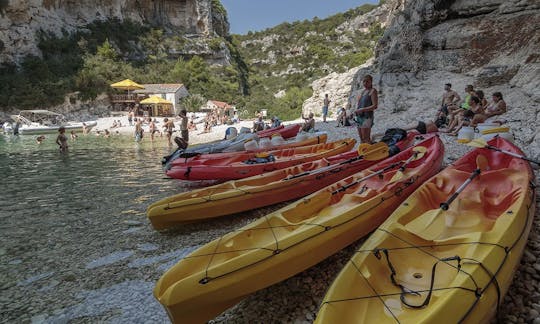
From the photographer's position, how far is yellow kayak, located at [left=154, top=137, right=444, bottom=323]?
2535 mm

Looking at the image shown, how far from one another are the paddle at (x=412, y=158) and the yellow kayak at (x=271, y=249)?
0.19ft

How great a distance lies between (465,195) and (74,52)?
4951cm

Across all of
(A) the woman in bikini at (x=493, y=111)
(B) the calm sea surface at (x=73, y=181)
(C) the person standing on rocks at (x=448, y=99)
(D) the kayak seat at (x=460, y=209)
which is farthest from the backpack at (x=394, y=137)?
(B) the calm sea surface at (x=73, y=181)

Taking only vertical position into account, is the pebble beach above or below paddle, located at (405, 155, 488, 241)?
below

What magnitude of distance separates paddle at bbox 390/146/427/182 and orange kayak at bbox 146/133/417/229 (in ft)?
2.04

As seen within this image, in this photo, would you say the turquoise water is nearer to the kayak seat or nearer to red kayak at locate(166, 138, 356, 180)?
red kayak at locate(166, 138, 356, 180)

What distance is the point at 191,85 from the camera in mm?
51594

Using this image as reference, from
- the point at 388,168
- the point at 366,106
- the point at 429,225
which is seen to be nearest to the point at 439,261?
the point at 429,225

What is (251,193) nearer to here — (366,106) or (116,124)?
(366,106)

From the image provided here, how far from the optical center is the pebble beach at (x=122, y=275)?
287 cm

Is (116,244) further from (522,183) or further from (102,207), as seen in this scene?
(522,183)

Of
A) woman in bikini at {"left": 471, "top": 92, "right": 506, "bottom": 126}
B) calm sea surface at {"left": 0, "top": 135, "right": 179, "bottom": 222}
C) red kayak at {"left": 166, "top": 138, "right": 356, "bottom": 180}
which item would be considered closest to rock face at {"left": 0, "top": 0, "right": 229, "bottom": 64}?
calm sea surface at {"left": 0, "top": 135, "right": 179, "bottom": 222}

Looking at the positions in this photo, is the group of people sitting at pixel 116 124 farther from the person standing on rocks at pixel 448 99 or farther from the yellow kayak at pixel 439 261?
the yellow kayak at pixel 439 261

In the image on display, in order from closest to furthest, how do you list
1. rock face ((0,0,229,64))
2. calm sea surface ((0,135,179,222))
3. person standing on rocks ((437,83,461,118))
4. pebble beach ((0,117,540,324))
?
pebble beach ((0,117,540,324))
calm sea surface ((0,135,179,222))
person standing on rocks ((437,83,461,118))
rock face ((0,0,229,64))
